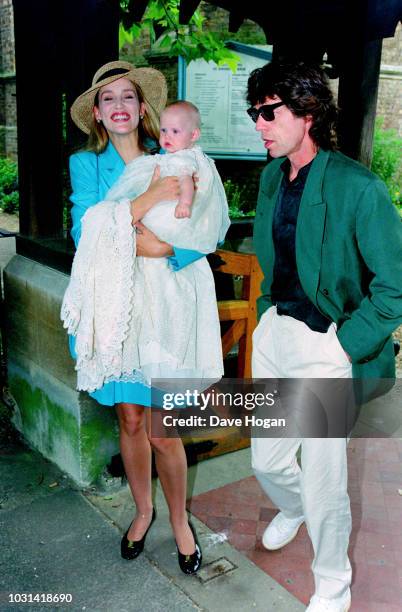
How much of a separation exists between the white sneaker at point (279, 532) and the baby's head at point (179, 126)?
5.85ft

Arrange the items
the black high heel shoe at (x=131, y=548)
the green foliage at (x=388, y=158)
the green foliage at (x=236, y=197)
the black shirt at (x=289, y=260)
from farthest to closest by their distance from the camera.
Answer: the green foliage at (x=388, y=158)
the green foliage at (x=236, y=197)
the black high heel shoe at (x=131, y=548)
the black shirt at (x=289, y=260)

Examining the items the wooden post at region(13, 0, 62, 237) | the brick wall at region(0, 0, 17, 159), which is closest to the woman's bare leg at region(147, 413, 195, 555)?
the wooden post at region(13, 0, 62, 237)

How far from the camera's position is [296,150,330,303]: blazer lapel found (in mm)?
2215

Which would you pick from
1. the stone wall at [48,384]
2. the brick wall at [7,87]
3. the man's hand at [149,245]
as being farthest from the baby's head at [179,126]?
the brick wall at [7,87]

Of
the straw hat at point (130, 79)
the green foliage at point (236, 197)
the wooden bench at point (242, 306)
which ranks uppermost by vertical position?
the straw hat at point (130, 79)

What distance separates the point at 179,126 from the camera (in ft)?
7.92

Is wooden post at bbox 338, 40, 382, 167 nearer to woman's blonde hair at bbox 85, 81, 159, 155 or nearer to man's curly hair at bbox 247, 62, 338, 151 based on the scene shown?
woman's blonde hair at bbox 85, 81, 159, 155

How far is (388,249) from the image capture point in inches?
82.8

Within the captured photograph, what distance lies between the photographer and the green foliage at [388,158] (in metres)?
15.4

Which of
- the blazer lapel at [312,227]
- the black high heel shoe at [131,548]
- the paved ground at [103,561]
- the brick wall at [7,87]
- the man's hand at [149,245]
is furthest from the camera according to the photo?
the brick wall at [7,87]

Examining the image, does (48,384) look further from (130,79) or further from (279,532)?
(130,79)

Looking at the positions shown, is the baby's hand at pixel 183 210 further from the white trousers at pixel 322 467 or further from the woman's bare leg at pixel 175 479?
the woman's bare leg at pixel 175 479

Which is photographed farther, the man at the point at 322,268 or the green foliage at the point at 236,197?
the green foliage at the point at 236,197

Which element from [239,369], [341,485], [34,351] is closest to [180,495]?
[341,485]
